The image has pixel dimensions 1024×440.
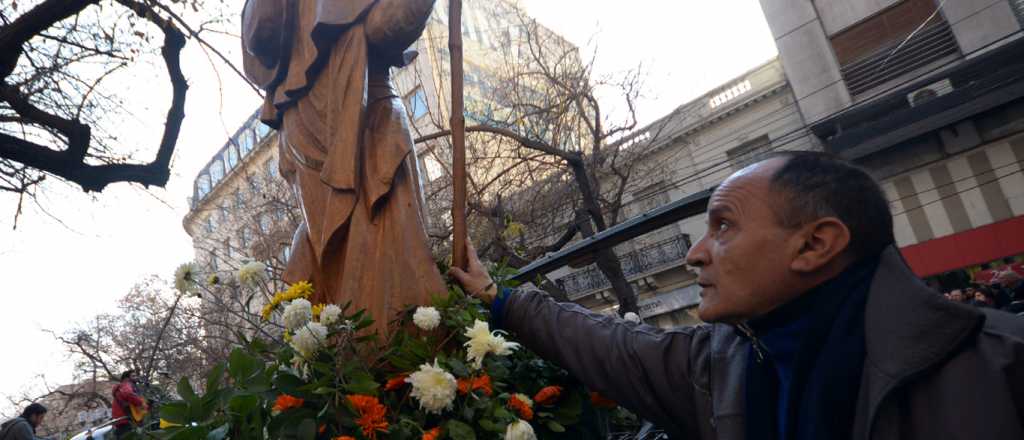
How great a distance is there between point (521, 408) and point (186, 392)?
79cm

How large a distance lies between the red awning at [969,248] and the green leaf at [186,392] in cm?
1343

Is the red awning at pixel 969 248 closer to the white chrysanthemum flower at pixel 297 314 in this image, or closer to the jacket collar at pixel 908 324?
the jacket collar at pixel 908 324

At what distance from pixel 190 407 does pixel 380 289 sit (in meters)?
0.62

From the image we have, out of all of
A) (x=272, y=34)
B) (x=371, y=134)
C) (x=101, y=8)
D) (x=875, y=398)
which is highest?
(x=101, y=8)

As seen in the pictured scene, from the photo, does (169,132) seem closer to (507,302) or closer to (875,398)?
(507,302)

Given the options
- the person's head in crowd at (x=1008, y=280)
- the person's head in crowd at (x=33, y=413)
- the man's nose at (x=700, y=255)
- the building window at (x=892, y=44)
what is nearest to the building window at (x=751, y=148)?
the building window at (x=892, y=44)

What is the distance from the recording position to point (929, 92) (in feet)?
42.8

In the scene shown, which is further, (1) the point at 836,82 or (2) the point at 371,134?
(1) the point at 836,82

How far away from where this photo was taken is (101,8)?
595 centimetres

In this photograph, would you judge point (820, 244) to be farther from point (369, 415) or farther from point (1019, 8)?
point (1019, 8)

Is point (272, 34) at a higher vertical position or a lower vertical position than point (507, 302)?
higher

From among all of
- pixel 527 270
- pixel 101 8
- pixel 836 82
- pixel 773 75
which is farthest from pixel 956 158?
pixel 101 8

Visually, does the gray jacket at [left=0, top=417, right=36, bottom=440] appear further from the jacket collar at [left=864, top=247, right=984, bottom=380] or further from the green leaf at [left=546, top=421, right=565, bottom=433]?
the jacket collar at [left=864, top=247, right=984, bottom=380]

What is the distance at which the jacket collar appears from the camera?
2.84 feet
